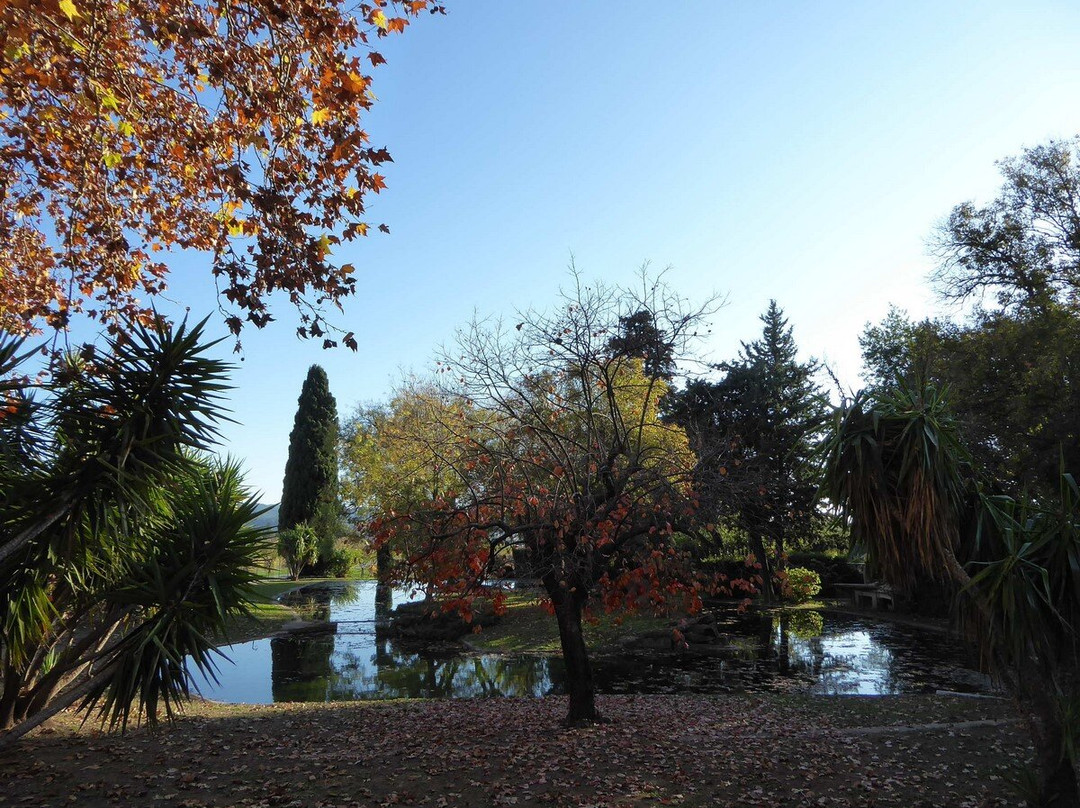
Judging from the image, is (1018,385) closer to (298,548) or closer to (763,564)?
(763,564)

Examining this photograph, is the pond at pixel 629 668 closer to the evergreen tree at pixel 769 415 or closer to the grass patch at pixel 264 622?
the grass patch at pixel 264 622

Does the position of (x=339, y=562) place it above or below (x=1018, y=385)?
below

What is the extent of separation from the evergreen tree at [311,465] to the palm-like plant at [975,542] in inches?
1406

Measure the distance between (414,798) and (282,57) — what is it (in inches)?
272

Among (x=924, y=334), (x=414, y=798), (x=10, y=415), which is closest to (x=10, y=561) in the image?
(x=10, y=415)

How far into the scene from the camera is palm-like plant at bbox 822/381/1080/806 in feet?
18.2

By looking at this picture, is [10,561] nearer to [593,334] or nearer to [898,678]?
[593,334]

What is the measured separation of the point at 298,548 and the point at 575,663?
30.2 m

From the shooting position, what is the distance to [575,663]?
31.1 ft

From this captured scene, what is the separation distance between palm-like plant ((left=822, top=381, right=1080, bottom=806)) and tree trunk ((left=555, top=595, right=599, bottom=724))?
165 inches

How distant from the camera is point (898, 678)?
14.4 meters

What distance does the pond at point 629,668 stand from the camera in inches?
562

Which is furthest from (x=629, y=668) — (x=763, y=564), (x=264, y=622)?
(x=763, y=564)

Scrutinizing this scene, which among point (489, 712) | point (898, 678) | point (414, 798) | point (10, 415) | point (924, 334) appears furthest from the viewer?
point (924, 334)
